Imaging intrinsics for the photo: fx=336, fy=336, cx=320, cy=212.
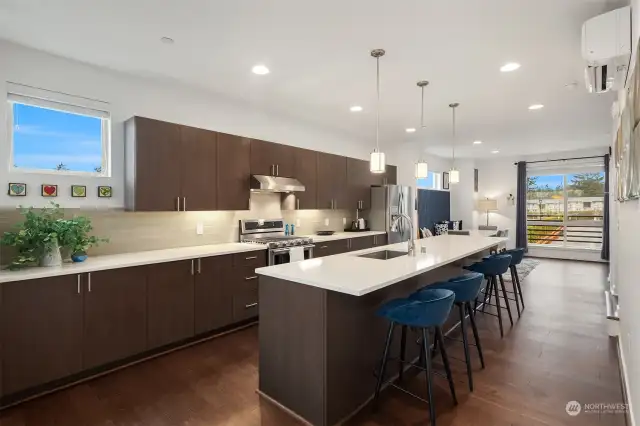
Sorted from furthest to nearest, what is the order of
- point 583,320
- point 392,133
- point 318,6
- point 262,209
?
point 392,133, point 262,209, point 583,320, point 318,6

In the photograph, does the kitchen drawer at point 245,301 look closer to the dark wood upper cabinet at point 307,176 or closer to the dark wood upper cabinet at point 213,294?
the dark wood upper cabinet at point 213,294

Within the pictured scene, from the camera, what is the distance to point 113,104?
3352 millimetres

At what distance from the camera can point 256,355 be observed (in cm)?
311

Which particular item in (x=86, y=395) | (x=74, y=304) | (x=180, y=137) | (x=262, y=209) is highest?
(x=180, y=137)

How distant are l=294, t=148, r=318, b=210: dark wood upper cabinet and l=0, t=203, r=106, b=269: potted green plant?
110 inches

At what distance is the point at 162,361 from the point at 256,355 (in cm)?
83

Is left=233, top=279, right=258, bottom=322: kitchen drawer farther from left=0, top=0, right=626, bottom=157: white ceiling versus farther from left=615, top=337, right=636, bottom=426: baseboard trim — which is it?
left=615, top=337, right=636, bottom=426: baseboard trim

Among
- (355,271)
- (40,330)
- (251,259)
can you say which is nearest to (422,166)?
(355,271)

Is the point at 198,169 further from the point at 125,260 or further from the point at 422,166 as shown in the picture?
the point at 422,166

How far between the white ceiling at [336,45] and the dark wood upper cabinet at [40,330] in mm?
1923

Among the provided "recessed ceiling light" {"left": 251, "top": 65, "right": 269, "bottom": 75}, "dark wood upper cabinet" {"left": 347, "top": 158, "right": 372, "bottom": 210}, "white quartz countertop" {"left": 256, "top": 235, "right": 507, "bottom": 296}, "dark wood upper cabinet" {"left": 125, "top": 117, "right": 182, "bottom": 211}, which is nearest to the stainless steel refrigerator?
"dark wood upper cabinet" {"left": 347, "top": 158, "right": 372, "bottom": 210}

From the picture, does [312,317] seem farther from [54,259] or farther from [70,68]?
[70,68]

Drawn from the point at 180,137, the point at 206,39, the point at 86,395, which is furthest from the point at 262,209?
the point at 86,395


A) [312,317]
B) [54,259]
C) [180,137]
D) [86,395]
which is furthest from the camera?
[180,137]
